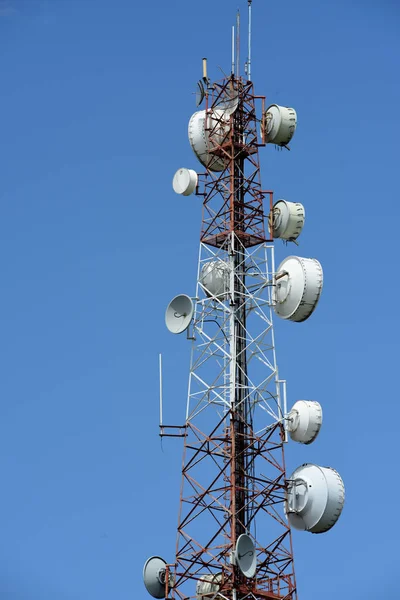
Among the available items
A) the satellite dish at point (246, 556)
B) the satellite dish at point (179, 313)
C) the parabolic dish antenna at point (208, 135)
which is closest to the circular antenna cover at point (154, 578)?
the satellite dish at point (246, 556)

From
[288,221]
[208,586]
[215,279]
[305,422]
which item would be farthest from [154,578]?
[288,221]

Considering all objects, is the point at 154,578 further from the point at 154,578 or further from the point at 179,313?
the point at 179,313

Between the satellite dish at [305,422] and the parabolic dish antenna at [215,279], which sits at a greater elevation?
the parabolic dish antenna at [215,279]

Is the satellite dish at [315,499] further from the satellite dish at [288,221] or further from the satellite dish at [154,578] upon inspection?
the satellite dish at [288,221]

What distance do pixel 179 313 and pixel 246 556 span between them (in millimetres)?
12003

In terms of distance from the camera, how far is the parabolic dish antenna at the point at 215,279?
3135 inches

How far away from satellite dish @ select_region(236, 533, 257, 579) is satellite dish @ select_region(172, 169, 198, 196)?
18.0 metres

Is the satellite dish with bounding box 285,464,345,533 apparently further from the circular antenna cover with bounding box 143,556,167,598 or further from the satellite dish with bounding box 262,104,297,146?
the satellite dish with bounding box 262,104,297,146

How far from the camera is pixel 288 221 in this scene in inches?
3155

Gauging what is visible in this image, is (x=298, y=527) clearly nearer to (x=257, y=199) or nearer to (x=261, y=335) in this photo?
(x=261, y=335)

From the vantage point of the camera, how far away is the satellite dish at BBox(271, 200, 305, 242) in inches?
3157

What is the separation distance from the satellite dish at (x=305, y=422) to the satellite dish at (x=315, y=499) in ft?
4.59

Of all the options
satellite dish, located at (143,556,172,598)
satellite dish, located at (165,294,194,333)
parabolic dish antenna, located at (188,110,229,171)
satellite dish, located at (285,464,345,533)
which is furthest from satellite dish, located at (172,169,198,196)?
satellite dish, located at (143,556,172,598)

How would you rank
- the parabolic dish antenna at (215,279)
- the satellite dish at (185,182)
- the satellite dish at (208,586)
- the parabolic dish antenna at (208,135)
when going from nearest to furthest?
the satellite dish at (208,586)
the parabolic dish antenna at (215,279)
the satellite dish at (185,182)
the parabolic dish antenna at (208,135)
